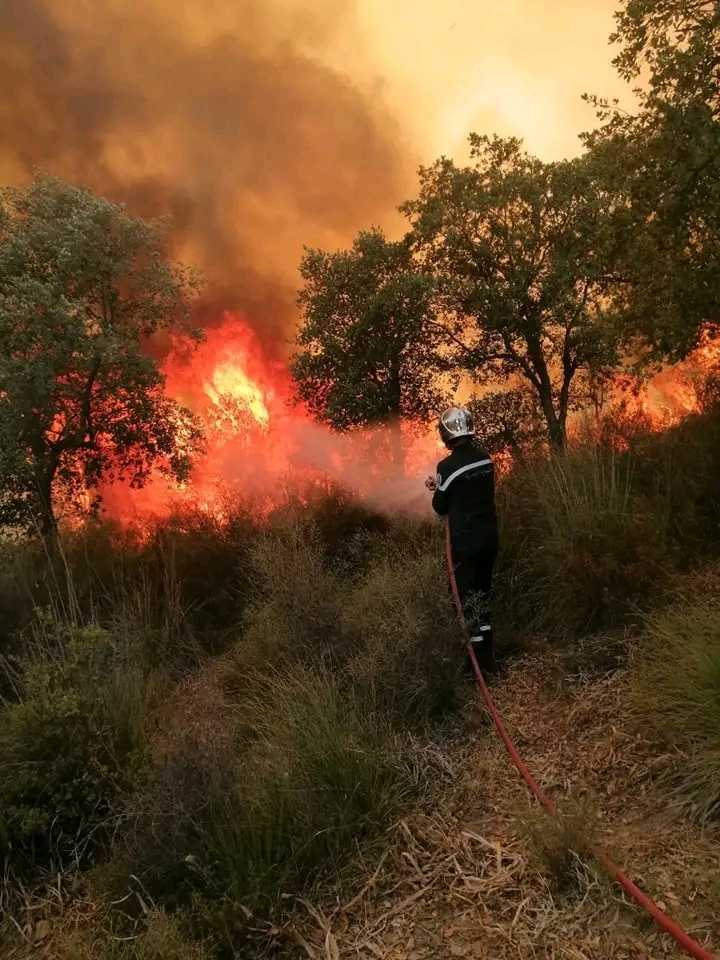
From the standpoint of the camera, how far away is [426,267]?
1455 centimetres

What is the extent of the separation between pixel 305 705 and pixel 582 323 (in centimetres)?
1169

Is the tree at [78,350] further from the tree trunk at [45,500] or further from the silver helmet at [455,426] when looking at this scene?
the silver helmet at [455,426]

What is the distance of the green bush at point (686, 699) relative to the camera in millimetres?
3129

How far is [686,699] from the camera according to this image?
3.50 m

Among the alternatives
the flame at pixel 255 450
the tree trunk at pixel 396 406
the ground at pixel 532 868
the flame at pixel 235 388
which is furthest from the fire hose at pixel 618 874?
the flame at pixel 235 388

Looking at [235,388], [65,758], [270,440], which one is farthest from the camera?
[235,388]

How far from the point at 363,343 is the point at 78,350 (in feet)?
19.1

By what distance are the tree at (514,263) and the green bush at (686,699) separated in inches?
374

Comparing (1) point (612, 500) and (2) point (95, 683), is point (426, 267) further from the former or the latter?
(2) point (95, 683)

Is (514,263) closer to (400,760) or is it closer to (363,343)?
(363,343)

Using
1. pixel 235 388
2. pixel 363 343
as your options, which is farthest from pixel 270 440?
pixel 235 388

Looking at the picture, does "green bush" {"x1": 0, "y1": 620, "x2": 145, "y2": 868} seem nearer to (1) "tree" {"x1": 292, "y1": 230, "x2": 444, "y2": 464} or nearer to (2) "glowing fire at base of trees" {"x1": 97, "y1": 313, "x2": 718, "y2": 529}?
(2) "glowing fire at base of trees" {"x1": 97, "y1": 313, "x2": 718, "y2": 529}

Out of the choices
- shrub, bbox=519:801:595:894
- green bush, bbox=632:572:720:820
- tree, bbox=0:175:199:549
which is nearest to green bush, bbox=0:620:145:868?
shrub, bbox=519:801:595:894

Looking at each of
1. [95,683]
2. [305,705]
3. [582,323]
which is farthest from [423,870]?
[582,323]
